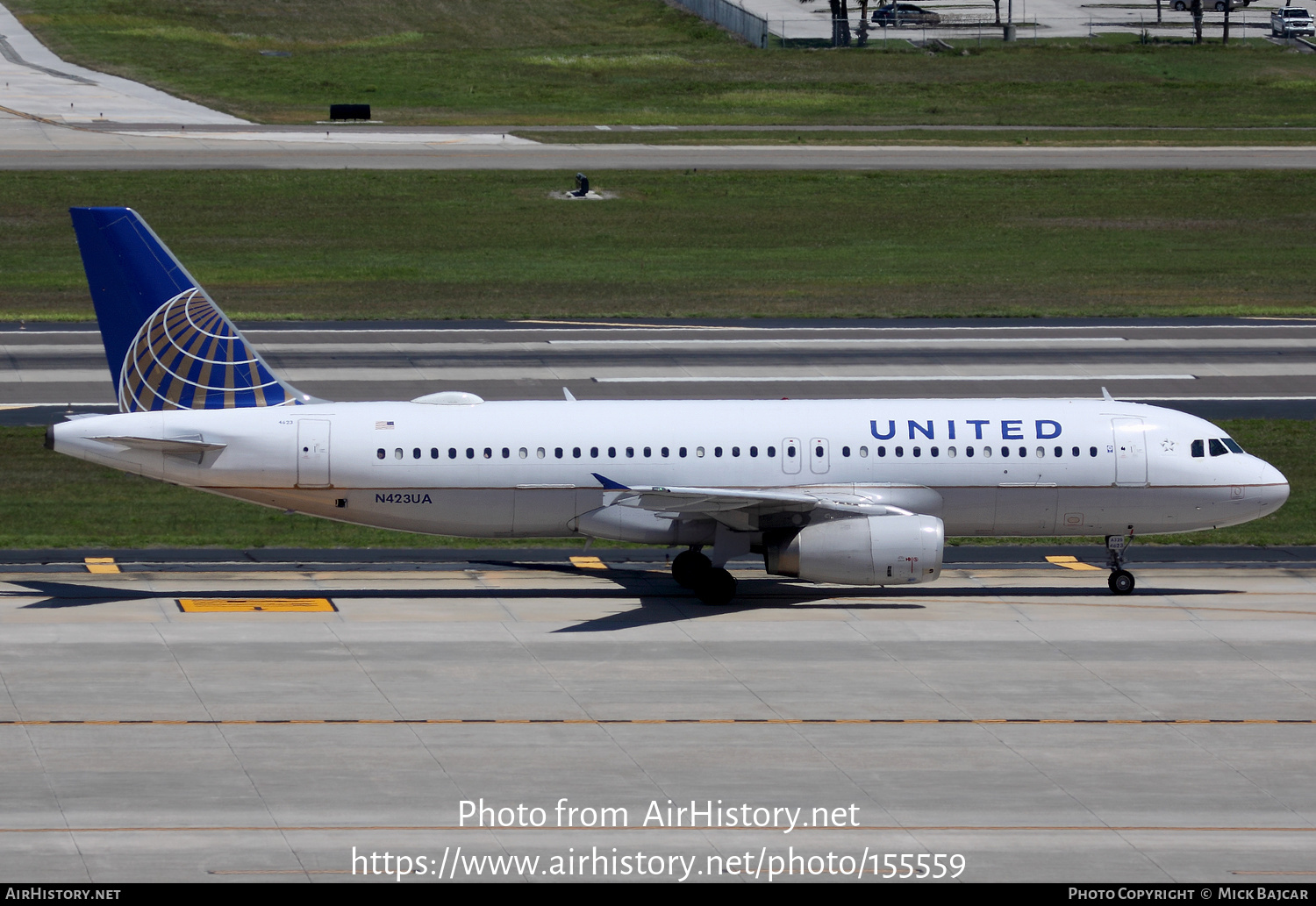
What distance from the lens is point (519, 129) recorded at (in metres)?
107

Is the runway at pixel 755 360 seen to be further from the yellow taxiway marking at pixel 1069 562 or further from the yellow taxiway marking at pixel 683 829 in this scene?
the yellow taxiway marking at pixel 683 829

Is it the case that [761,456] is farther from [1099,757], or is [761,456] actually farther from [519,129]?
[519,129]

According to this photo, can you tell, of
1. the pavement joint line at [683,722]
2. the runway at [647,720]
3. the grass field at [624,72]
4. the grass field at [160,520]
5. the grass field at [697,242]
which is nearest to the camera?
the runway at [647,720]

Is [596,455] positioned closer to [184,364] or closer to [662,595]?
[662,595]

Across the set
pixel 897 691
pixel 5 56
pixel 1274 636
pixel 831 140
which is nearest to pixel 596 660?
pixel 897 691

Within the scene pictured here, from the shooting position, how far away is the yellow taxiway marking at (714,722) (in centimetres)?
2909

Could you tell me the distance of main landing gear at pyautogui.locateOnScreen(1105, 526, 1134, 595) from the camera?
38062mm

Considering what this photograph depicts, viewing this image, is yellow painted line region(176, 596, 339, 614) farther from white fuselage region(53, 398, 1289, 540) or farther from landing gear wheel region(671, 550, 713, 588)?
landing gear wheel region(671, 550, 713, 588)

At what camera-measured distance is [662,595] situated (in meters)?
37.9

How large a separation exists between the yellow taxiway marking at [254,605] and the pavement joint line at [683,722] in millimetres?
6894

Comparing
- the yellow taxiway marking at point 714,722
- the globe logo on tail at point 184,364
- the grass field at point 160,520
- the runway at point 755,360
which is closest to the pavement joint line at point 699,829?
the yellow taxiway marking at point 714,722

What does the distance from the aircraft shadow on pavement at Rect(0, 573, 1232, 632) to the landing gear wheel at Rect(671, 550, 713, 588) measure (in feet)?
1.12

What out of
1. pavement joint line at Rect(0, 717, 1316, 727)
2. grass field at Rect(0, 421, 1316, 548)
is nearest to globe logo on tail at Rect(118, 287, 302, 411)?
grass field at Rect(0, 421, 1316, 548)

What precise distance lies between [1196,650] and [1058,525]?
500 cm
